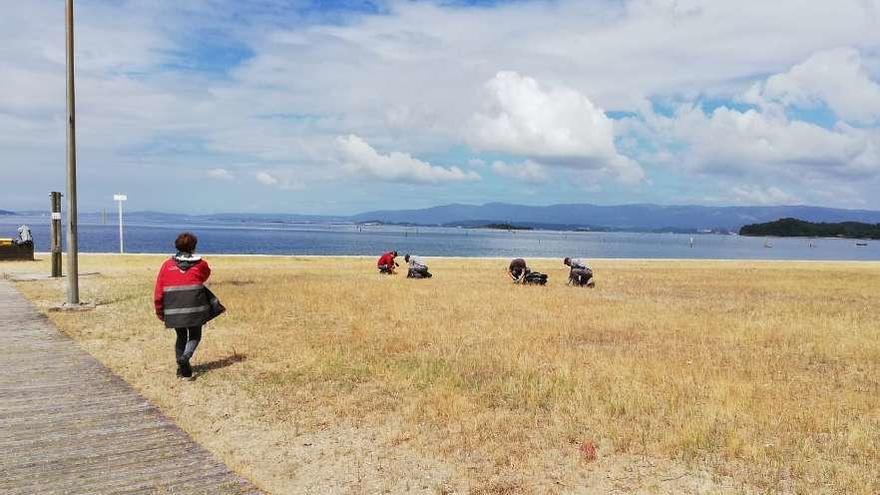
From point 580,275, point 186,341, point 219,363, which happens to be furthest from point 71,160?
point 580,275

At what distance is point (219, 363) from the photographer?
10094mm

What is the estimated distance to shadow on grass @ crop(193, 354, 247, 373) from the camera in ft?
31.7

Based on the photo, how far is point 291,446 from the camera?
6.45 metres

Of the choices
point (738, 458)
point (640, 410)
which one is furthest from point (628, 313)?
point (738, 458)

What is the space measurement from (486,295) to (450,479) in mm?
15071

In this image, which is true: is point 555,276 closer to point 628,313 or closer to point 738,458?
point 628,313

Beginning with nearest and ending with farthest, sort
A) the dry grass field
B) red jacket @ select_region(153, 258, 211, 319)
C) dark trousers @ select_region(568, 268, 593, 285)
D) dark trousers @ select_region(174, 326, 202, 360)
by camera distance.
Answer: the dry grass field → red jacket @ select_region(153, 258, 211, 319) → dark trousers @ select_region(174, 326, 202, 360) → dark trousers @ select_region(568, 268, 593, 285)

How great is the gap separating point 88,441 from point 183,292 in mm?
2878

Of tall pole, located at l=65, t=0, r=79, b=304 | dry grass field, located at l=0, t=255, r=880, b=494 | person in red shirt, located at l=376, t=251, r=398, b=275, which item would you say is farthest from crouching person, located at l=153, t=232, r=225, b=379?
person in red shirt, located at l=376, t=251, r=398, b=275

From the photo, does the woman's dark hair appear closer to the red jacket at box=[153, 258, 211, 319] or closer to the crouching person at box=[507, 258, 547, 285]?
the red jacket at box=[153, 258, 211, 319]

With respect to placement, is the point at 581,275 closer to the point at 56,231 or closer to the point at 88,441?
the point at 56,231

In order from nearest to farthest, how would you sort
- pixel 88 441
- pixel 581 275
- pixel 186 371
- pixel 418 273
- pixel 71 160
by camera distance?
pixel 88 441
pixel 186 371
pixel 71 160
pixel 581 275
pixel 418 273

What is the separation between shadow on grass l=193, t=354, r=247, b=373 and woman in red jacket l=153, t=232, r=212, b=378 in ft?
2.28

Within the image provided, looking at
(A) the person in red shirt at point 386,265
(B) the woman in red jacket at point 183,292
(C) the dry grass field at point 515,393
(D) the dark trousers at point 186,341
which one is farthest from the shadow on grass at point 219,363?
(A) the person in red shirt at point 386,265
